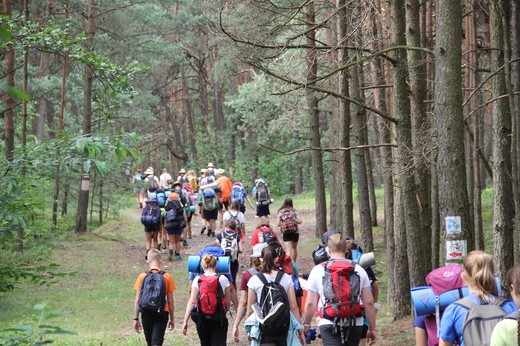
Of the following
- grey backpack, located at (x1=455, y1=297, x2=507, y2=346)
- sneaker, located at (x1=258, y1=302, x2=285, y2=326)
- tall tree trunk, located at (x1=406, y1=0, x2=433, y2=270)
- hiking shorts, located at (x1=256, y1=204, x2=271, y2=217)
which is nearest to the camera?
grey backpack, located at (x1=455, y1=297, x2=507, y2=346)

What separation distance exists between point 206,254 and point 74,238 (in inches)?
585

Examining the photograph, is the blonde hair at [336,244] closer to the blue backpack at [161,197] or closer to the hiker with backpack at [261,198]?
the blue backpack at [161,197]

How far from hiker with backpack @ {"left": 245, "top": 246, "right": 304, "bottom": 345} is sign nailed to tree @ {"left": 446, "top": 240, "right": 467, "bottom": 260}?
5.29 ft

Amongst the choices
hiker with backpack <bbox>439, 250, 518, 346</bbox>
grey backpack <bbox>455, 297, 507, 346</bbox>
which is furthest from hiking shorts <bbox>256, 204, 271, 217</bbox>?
grey backpack <bbox>455, 297, 507, 346</bbox>

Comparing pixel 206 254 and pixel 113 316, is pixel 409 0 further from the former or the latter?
pixel 113 316

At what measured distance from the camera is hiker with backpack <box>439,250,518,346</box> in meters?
4.39

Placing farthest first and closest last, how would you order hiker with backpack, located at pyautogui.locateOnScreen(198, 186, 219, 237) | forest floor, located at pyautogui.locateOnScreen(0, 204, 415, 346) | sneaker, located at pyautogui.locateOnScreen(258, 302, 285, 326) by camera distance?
hiker with backpack, located at pyautogui.locateOnScreen(198, 186, 219, 237) < forest floor, located at pyautogui.locateOnScreen(0, 204, 415, 346) < sneaker, located at pyautogui.locateOnScreen(258, 302, 285, 326)

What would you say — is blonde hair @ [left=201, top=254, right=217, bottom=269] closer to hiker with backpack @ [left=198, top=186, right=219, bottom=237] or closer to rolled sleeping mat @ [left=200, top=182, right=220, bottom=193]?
hiker with backpack @ [left=198, top=186, right=219, bottom=237]

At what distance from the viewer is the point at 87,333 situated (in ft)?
37.5

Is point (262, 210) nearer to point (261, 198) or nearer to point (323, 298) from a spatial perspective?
point (261, 198)

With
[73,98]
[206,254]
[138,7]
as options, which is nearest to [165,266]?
[206,254]

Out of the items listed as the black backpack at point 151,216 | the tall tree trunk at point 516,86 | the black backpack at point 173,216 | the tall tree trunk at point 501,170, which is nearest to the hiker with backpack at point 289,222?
the black backpack at point 173,216

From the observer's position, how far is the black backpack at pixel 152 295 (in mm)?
8547

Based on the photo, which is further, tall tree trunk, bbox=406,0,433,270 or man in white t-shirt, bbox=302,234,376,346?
tall tree trunk, bbox=406,0,433,270
